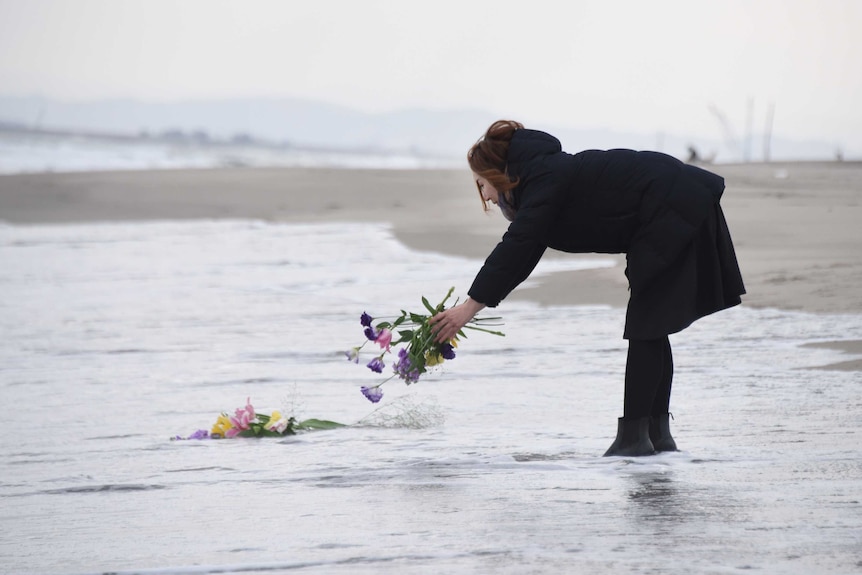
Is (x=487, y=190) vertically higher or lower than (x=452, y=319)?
higher

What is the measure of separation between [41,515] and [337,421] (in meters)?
1.59

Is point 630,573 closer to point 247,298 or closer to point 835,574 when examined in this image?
point 835,574

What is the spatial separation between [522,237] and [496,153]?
301mm

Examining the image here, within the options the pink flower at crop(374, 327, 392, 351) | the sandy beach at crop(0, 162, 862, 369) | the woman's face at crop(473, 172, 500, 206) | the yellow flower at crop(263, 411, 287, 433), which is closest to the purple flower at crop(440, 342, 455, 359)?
the pink flower at crop(374, 327, 392, 351)

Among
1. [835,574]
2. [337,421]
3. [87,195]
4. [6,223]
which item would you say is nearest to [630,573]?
[835,574]

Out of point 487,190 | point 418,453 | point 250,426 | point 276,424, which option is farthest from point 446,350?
point 250,426

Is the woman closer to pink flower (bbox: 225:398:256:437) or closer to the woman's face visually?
the woman's face

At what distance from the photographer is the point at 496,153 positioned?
4.03 m

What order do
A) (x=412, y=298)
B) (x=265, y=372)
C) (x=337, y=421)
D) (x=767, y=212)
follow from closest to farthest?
(x=337, y=421) → (x=265, y=372) → (x=412, y=298) → (x=767, y=212)

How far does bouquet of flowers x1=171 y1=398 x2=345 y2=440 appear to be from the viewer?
4758mm

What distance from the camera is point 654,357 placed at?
4.12m

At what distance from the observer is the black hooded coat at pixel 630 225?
3965mm

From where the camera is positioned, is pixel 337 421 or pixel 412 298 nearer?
pixel 337 421

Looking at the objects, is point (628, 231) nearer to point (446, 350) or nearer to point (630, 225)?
point (630, 225)
